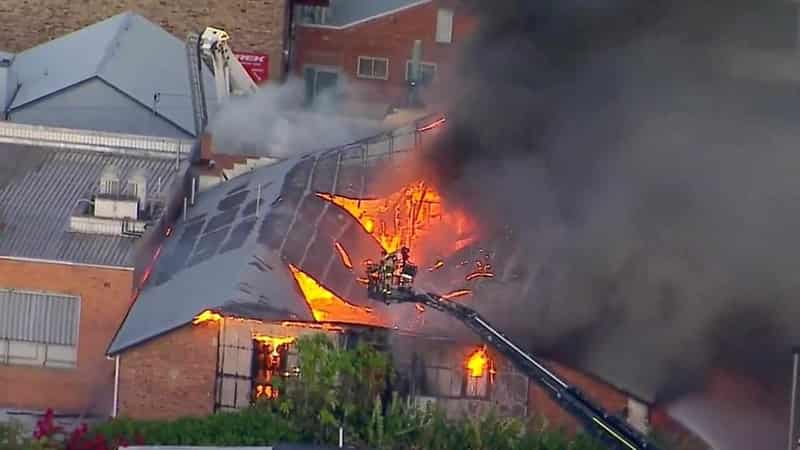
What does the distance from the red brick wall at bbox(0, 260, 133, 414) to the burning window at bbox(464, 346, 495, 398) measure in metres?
3.75

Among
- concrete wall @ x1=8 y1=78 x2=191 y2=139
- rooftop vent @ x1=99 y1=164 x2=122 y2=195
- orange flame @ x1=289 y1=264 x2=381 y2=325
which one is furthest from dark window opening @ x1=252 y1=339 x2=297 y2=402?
concrete wall @ x1=8 y1=78 x2=191 y2=139

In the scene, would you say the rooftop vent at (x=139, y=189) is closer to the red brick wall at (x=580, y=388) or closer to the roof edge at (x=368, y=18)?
the red brick wall at (x=580, y=388)

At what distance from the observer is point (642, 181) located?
2475 centimetres

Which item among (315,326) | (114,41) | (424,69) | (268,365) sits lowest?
(268,365)

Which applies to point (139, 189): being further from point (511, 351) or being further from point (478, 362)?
point (511, 351)

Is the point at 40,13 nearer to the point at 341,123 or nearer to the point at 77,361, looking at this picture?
the point at 341,123

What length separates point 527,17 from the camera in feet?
87.1

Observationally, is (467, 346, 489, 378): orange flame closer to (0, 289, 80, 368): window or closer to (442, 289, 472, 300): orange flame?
(442, 289, 472, 300): orange flame

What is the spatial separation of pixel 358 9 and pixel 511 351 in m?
18.9

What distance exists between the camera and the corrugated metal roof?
77.9 ft

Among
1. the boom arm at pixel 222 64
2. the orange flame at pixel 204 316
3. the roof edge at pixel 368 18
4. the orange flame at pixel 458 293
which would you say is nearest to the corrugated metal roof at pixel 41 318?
the orange flame at pixel 204 316

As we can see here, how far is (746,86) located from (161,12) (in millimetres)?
14735

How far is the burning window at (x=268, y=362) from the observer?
22422mm

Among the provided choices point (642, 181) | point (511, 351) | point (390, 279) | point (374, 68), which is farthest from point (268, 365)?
point (374, 68)
